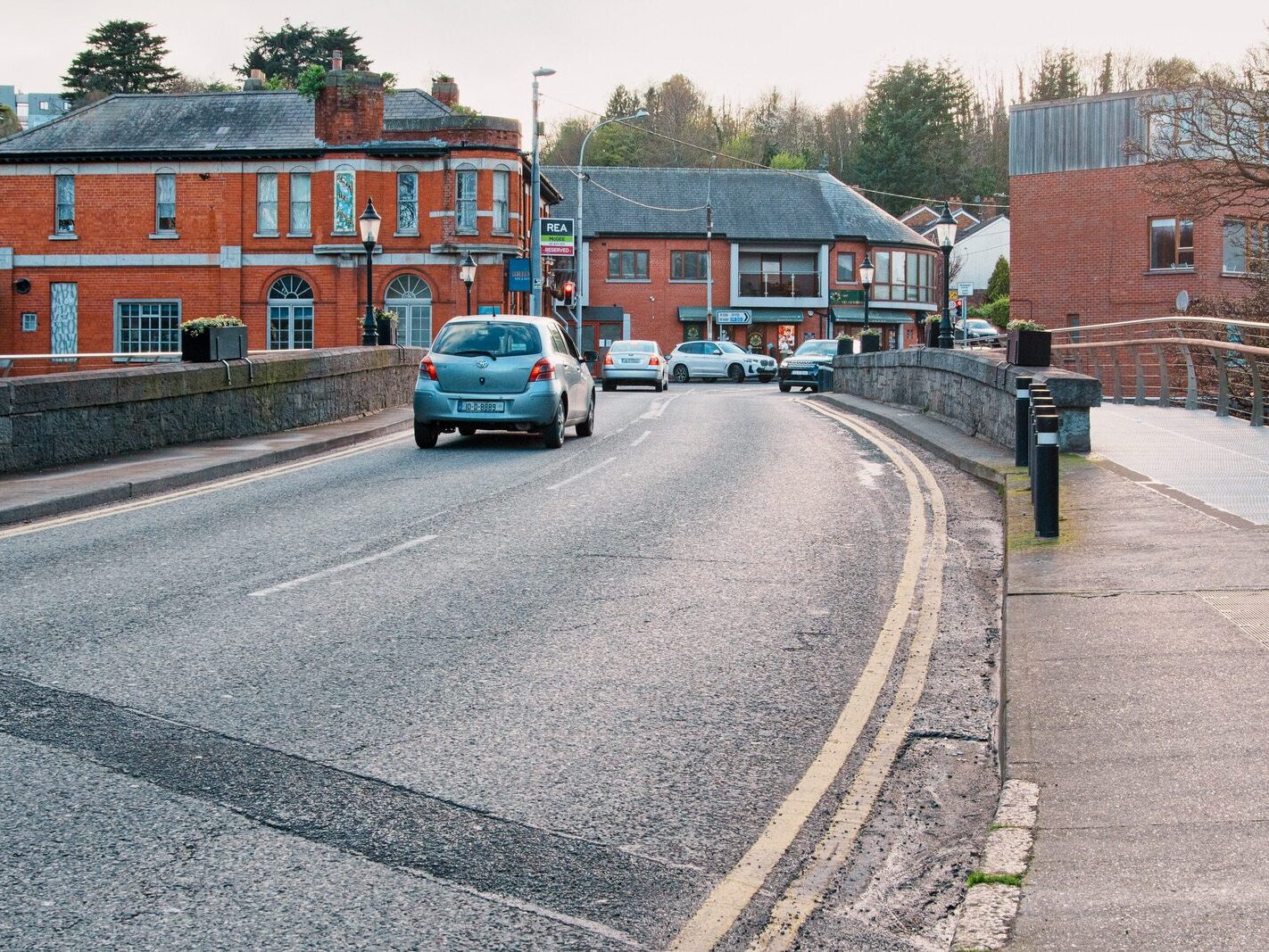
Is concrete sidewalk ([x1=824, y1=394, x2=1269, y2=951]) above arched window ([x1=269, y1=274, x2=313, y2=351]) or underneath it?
underneath

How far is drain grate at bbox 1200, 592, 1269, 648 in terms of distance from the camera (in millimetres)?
6949

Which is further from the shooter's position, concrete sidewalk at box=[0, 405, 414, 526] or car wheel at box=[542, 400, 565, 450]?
car wheel at box=[542, 400, 565, 450]

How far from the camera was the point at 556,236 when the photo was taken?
143ft

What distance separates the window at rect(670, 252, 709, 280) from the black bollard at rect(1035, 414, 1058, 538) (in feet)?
209

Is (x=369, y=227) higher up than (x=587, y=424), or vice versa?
(x=369, y=227)

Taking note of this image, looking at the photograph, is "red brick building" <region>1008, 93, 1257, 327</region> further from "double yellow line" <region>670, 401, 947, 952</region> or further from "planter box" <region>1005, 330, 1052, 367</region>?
"double yellow line" <region>670, 401, 947, 952</region>

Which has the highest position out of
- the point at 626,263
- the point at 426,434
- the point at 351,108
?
the point at 351,108

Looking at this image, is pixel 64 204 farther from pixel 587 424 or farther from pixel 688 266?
pixel 587 424

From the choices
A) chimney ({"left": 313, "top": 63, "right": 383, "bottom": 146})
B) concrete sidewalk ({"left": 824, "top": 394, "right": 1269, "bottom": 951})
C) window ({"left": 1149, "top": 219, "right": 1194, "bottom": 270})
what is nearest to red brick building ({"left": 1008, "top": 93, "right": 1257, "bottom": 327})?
window ({"left": 1149, "top": 219, "right": 1194, "bottom": 270})

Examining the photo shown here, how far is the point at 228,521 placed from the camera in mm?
12242

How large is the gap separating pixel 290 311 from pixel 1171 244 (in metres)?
30.3

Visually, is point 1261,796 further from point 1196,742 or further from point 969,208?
point 969,208

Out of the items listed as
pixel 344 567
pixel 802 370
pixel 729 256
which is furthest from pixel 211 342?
pixel 729 256

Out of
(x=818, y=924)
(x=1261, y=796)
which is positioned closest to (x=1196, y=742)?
(x=1261, y=796)
